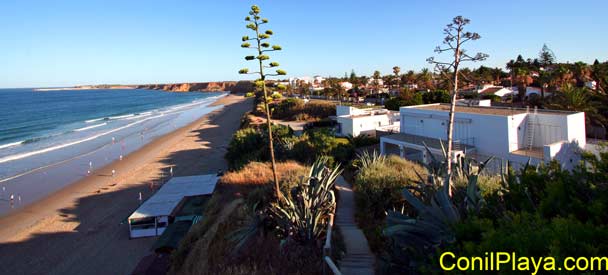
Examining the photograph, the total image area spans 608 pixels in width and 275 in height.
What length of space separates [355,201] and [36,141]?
42.0 metres

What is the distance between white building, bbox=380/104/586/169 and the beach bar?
985 cm

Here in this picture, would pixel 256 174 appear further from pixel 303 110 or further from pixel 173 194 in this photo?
pixel 303 110

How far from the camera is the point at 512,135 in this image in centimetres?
1513

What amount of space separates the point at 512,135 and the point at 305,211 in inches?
440

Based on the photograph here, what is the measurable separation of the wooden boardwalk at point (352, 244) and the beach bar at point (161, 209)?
764 centimetres

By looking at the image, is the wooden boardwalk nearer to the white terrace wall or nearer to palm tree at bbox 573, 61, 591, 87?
the white terrace wall

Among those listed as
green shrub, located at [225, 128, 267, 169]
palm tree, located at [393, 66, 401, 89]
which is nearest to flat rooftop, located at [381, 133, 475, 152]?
green shrub, located at [225, 128, 267, 169]

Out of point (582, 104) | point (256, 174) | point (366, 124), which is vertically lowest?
point (256, 174)

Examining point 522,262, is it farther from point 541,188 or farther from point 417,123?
point 417,123

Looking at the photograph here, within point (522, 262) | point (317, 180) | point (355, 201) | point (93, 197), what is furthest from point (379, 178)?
point (93, 197)

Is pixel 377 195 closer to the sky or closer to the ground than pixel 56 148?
closer to the sky

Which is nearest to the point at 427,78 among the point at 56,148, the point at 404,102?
the point at 404,102

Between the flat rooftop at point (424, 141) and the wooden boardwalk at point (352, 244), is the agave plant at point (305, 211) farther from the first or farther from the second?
the flat rooftop at point (424, 141)

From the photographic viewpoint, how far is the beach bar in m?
14.9
